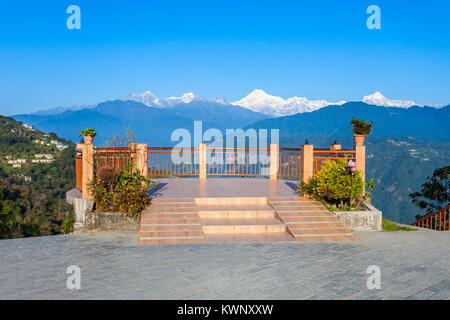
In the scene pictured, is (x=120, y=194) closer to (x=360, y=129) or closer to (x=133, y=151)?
(x=133, y=151)

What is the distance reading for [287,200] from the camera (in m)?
9.36

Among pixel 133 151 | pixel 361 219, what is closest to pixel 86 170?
pixel 133 151

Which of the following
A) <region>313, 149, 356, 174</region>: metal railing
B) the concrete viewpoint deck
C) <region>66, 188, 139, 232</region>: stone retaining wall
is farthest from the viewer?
<region>313, 149, 356, 174</region>: metal railing

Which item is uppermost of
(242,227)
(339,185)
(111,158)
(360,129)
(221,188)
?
(360,129)

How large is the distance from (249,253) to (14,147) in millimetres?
67997

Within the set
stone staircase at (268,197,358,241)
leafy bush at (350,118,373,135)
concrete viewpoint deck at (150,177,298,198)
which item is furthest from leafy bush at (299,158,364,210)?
concrete viewpoint deck at (150,177,298,198)

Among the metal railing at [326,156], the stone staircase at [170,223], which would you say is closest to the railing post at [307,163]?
the metal railing at [326,156]

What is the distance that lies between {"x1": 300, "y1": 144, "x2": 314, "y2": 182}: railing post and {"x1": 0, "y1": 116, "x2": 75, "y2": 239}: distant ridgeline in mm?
20297

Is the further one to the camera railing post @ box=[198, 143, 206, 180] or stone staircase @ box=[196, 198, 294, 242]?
railing post @ box=[198, 143, 206, 180]

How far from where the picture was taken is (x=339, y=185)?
877 cm

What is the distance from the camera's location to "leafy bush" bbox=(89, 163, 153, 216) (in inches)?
324

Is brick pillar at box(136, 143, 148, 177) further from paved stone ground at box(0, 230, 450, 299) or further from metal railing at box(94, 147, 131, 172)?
paved stone ground at box(0, 230, 450, 299)

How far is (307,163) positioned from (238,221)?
111 inches
